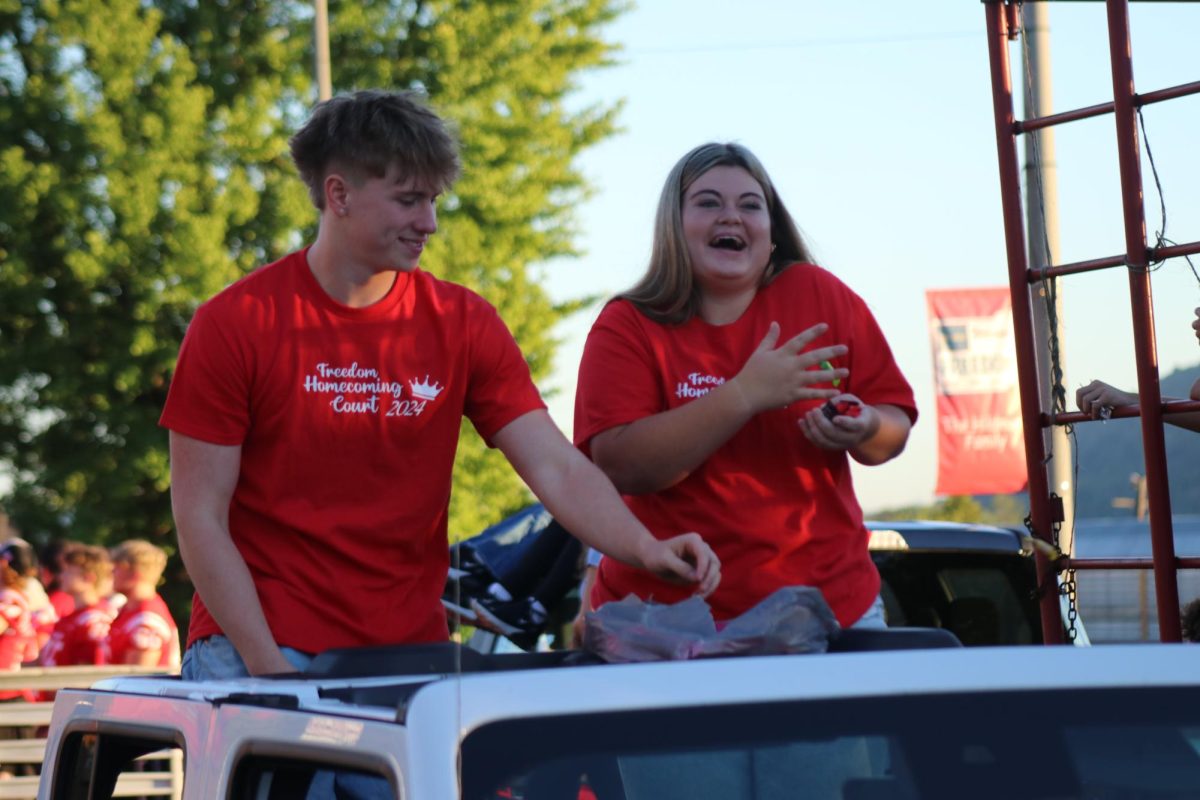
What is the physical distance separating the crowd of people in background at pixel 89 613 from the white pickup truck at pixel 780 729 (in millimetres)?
7607

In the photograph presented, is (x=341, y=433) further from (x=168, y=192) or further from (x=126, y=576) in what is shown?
(x=168, y=192)

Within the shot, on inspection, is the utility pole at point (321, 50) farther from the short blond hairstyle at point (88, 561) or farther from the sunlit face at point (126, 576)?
the sunlit face at point (126, 576)

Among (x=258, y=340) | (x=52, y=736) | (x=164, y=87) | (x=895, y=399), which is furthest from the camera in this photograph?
(x=164, y=87)

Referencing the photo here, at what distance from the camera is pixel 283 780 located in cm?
227

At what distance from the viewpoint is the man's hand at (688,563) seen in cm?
318

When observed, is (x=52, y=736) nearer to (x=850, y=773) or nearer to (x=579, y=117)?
(x=850, y=773)

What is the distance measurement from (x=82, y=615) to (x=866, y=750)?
8.91m

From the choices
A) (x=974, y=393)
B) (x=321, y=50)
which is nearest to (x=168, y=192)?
(x=321, y=50)

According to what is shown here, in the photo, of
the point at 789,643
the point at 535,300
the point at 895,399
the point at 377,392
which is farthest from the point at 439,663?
the point at 535,300

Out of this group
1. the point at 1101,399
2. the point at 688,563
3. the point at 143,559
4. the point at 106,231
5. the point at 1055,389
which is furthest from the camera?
the point at 106,231

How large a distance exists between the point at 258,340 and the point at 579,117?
68.8ft

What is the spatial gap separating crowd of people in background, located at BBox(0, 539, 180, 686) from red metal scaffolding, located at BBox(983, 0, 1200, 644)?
19.2 feet

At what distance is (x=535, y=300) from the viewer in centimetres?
2383

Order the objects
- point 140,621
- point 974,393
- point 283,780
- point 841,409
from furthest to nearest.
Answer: point 974,393
point 140,621
point 841,409
point 283,780
